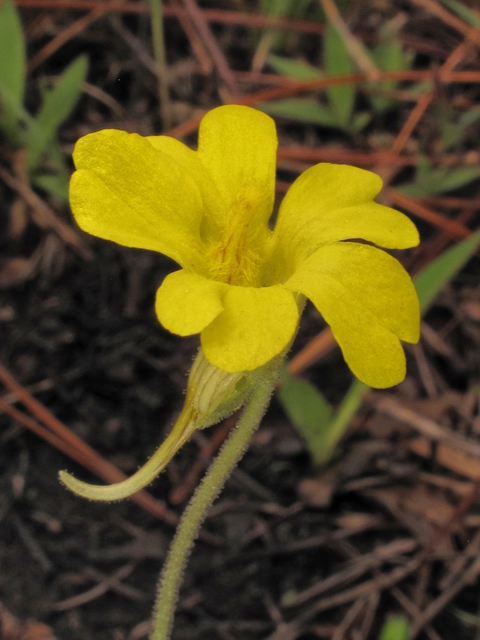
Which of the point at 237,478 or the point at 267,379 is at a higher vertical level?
the point at 267,379

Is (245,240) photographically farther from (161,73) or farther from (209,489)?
(161,73)

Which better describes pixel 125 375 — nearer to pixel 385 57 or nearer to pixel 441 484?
pixel 441 484

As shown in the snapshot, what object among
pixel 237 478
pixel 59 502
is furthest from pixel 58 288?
pixel 237 478

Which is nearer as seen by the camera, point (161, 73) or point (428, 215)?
point (428, 215)

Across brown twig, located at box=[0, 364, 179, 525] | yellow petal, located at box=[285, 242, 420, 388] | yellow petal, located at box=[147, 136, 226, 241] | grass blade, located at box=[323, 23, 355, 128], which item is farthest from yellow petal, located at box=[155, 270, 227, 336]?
grass blade, located at box=[323, 23, 355, 128]

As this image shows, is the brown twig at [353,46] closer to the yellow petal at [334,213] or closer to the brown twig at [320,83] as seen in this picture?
the brown twig at [320,83]

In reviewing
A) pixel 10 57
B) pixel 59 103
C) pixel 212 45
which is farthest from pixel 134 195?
pixel 212 45
